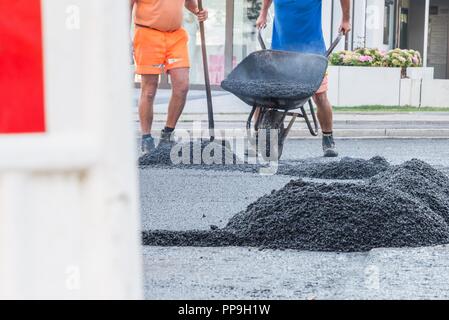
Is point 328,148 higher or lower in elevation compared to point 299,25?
lower

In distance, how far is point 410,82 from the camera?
66.5ft

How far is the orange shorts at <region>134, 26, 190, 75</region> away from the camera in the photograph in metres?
9.36

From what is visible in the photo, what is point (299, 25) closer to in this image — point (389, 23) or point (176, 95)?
point (176, 95)

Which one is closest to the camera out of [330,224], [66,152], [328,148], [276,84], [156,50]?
[66,152]

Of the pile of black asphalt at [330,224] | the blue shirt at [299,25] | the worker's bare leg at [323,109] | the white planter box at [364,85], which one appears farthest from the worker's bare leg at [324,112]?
the white planter box at [364,85]

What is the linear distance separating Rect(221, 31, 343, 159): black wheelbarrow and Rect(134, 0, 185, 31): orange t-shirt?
2.47ft

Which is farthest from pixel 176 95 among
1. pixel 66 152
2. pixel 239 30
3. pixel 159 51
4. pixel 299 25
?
pixel 239 30

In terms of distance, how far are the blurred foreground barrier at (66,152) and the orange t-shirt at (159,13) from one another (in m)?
7.88

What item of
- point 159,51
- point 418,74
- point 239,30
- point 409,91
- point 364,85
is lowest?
point 409,91

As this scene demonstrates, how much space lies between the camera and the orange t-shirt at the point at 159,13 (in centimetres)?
925

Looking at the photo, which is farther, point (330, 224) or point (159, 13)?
point (159, 13)

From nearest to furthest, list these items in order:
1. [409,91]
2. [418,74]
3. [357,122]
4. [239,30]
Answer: [357,122], [409,91], [418,74], [239,30]

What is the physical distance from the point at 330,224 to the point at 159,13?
456 cm

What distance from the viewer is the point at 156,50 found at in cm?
937
